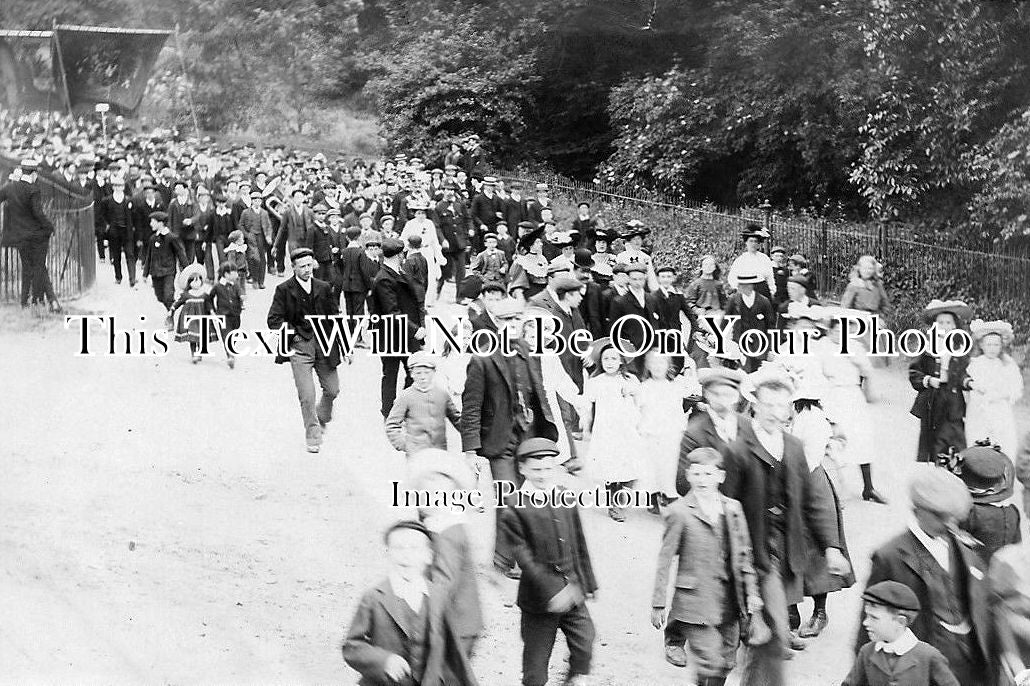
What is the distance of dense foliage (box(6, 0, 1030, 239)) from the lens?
857cm

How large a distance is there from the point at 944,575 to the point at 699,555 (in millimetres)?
884

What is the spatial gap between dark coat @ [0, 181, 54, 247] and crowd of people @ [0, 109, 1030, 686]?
18 mm

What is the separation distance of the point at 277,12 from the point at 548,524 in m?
4.40

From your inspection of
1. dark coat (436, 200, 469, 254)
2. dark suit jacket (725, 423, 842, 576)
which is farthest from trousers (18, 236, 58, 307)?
dark suit jacket (725, 423, 842, 576)

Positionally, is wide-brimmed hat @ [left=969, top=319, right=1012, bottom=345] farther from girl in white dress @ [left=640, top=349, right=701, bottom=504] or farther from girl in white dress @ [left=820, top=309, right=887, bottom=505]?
girl in white dress @ [left=640, top=349, right=701, bottom=504]

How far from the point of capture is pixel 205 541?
767cm

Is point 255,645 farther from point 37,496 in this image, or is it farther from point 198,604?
point 37,496

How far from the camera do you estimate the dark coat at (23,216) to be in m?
8.61

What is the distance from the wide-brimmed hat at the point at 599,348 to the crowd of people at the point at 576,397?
3cm

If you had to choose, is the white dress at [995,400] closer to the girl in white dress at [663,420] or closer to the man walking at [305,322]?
the girl in white dress at [663,420]

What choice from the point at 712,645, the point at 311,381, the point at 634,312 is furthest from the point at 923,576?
the point at 311,381

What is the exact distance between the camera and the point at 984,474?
553 cm

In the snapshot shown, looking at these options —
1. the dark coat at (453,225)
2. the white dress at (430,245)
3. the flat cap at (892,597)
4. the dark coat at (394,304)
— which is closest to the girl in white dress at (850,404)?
the dark coat at (394,304)

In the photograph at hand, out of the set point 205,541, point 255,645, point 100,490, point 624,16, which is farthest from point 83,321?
point 624,16
